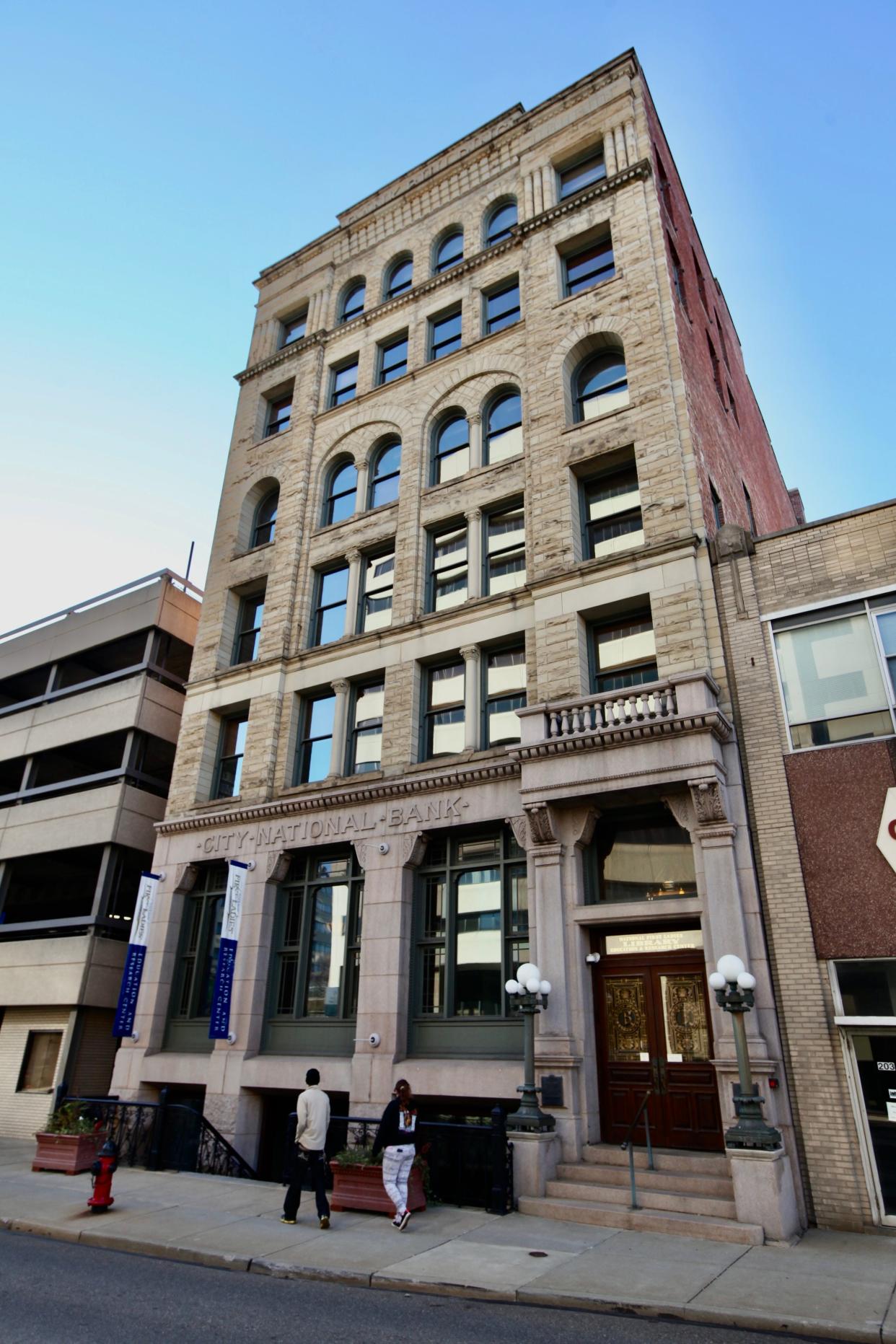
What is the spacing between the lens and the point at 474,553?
20.0m

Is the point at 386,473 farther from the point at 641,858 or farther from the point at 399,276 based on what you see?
the point at 641,858

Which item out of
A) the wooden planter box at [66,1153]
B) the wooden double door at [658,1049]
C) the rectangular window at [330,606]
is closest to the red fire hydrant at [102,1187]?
the wooden planter box at [66,1153]

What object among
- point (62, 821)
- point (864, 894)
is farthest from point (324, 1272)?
point (62, 821)

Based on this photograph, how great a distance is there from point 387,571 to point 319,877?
7897 mm

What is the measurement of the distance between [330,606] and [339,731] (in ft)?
13.4

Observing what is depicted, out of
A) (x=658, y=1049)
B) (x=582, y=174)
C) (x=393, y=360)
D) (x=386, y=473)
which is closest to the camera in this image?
(x=658, y=1049)

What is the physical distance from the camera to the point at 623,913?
14.3m

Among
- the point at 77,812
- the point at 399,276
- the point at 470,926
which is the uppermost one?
the point at 399,276

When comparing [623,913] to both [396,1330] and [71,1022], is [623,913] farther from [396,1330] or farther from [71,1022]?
[71,1022]

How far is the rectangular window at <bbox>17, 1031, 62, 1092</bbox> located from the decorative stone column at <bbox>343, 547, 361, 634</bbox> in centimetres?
1381

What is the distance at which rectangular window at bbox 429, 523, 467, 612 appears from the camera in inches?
799

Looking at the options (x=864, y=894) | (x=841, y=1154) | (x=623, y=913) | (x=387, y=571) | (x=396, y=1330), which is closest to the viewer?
(x=396, y=1330)

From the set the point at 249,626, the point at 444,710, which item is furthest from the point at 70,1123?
the point at 249,626

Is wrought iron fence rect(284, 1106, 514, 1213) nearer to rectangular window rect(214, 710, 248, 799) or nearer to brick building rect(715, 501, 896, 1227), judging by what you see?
brick building rect(715, 501, 896, 1227)
